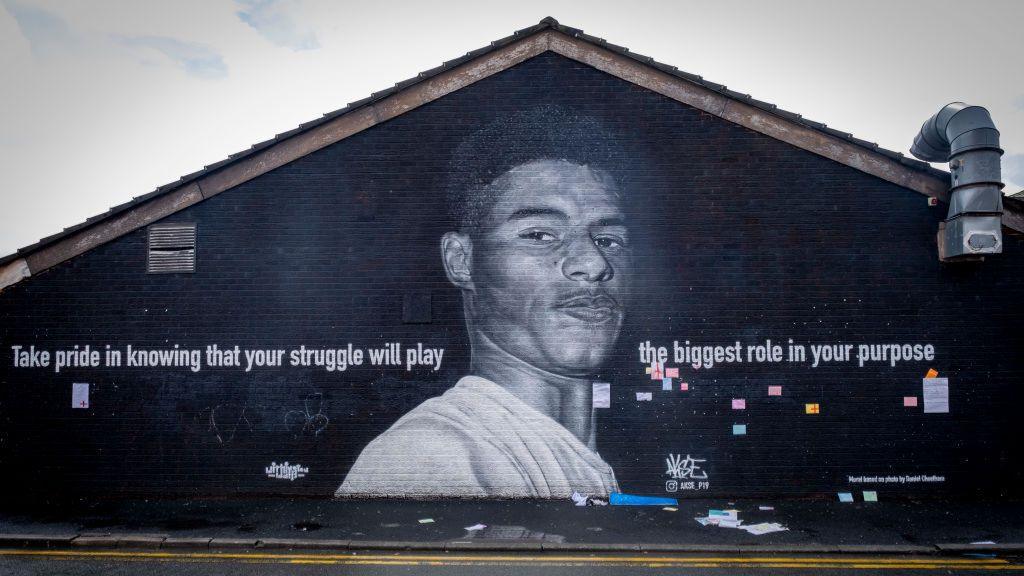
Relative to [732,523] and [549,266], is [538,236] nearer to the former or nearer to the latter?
[549,266]

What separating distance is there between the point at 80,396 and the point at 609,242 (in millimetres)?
8785

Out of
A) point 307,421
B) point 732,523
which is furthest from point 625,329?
point 307,421

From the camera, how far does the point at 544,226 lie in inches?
437

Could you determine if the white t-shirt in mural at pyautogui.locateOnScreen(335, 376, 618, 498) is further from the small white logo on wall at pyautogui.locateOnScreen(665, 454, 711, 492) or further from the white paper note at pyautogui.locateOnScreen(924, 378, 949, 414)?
the white paper note at pyautogui.locateOnScreen(924, 378, 949, 414)

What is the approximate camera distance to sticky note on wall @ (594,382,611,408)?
10.9 m

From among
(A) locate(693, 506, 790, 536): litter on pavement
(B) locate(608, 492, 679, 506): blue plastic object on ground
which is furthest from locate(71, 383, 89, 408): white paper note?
(A) locate(693, 506, 790, 536): litter on pavement

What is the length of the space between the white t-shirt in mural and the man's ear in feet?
5.04

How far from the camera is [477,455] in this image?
10.8 m

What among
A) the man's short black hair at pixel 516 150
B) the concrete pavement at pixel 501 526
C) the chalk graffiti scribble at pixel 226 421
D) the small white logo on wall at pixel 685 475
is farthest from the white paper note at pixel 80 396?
the small white logo on wall at pixel 685 475

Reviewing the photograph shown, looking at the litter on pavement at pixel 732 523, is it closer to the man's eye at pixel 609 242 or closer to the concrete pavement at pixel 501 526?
the concrete pavement at pixel 501 526

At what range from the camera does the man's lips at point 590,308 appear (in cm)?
1098

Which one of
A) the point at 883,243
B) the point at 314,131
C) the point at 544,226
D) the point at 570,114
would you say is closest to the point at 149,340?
the point at 314,131

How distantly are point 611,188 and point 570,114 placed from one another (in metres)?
1.38

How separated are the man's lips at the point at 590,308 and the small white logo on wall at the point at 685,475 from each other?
2433 millimetres
